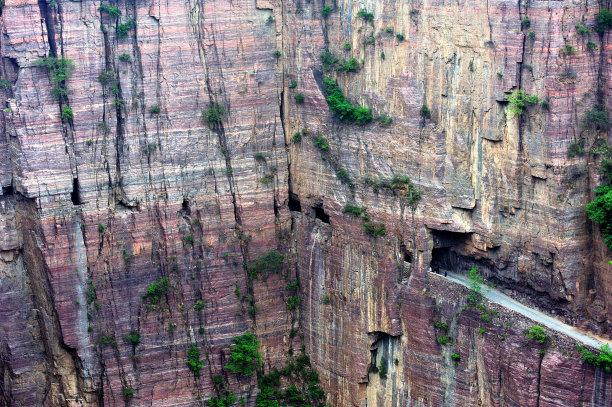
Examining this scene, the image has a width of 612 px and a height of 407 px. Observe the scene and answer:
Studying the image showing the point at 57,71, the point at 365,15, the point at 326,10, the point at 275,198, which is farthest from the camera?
the point at 275,198

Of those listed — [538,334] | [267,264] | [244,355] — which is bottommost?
[244,355]

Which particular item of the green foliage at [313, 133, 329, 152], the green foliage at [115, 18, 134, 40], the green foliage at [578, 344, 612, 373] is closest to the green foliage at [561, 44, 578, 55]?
the green foliage at [578, 344, 612, 373]

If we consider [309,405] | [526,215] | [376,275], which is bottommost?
[309,405]

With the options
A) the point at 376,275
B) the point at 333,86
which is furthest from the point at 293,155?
the point at 376,275

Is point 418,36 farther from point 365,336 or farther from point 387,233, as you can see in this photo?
point 365,336

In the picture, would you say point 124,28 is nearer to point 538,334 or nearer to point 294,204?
→ point 294,204

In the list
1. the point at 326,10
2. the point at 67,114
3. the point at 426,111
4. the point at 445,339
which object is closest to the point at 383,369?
the point at 445,339

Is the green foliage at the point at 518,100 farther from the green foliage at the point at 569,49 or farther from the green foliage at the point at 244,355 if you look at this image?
the green foliage at the point at 244,355
